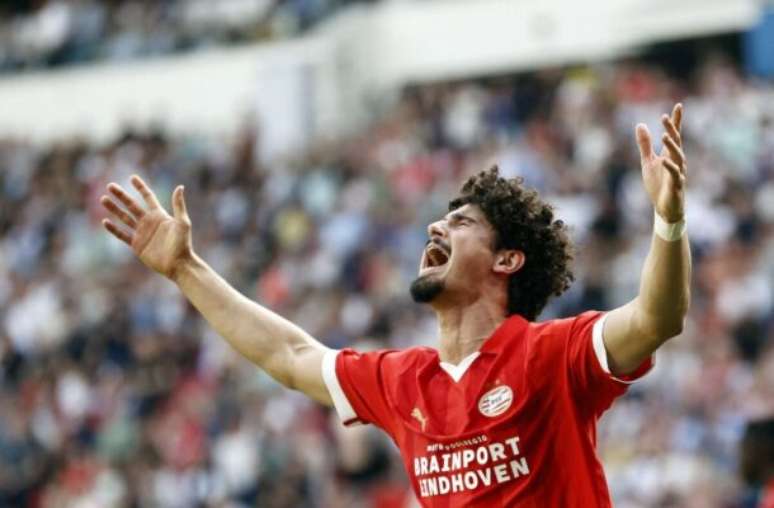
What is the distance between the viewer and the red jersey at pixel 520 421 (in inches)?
223

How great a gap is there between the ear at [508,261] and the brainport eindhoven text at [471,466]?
0.64 meters

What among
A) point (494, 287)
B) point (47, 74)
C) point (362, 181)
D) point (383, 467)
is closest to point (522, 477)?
point (494, 287)

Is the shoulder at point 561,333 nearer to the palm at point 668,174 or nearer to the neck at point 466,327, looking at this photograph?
the neck at point 466,327

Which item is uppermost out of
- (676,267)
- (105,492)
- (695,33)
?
(695,33)

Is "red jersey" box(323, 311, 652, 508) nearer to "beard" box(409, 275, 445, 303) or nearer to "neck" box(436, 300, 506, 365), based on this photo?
"neck" box(436, 300, 506, 365)

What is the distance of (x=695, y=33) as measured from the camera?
19172 mm

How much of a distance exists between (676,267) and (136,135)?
17.1m

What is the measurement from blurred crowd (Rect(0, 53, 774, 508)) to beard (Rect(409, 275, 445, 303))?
4.07 metres

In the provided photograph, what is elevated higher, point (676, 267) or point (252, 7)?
point (252, 7)

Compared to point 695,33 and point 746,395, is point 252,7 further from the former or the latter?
point 746,395

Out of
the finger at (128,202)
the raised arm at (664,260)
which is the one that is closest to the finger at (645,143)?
the raised arm at (664,260)

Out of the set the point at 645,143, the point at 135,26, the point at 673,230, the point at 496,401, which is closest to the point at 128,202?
the point at 496,401

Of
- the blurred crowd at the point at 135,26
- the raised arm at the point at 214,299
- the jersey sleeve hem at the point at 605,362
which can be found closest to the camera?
the jersey sleeve hem at the point at 605,362

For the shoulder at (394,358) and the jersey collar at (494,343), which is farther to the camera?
the shoulder at (394,358)
